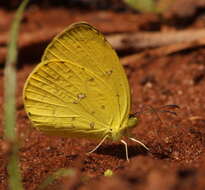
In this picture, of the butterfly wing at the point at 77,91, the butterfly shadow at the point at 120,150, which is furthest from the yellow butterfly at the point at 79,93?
the butterfly shadow at the point at 120,150

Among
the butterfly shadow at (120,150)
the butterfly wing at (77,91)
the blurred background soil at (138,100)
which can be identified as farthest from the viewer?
the butterfly shadow at (120,150)

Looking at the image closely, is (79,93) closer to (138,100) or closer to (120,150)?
(120,150)

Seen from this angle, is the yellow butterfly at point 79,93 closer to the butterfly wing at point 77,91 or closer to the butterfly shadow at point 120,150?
the butterfly wing at point 77,91

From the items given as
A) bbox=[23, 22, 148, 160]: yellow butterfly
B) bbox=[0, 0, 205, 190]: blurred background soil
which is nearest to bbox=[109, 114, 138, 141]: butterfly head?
bbox=[23, 22, 148, 160]: yellow butterfly

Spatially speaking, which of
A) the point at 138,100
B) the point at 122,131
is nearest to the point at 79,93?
the point at 122,131

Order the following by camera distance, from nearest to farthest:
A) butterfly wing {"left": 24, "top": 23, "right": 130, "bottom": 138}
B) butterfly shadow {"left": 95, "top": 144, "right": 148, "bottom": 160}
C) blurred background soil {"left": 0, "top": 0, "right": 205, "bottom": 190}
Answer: blurred background soil {"left": 0, "top": 0, "right": 205, "bottom": 190}
butterfly wing {"left": 24, "top": 23, "right": 130, "bottom": 138}
butterfly shadow {"left": 95, "top": 144, "right": 148, "bottom": 160}

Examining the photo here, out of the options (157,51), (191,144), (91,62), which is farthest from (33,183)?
(157,51)

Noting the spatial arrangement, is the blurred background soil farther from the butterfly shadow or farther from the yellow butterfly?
the yellow butterfly
